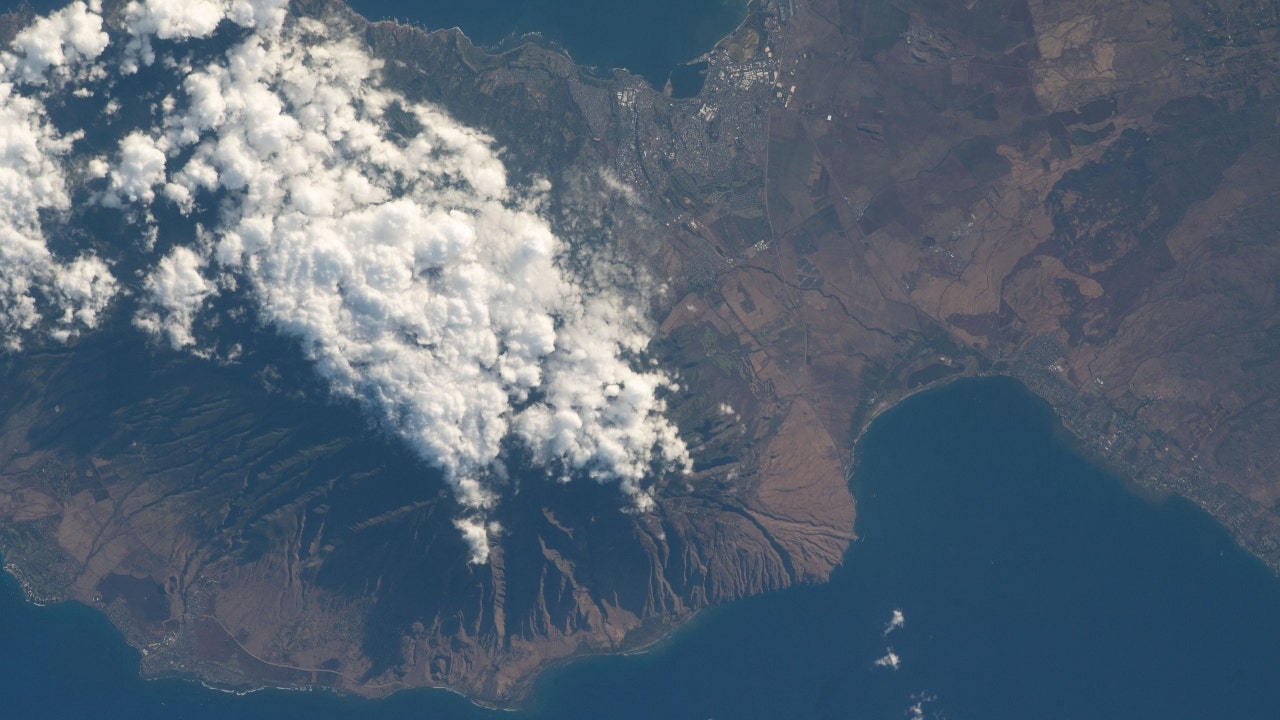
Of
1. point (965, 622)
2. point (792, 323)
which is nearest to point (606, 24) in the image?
point (792, 323)

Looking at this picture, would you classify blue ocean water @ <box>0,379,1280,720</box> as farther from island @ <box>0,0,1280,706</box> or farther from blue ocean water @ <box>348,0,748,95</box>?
blue ocean water @ <box>348,0,748,95</box>

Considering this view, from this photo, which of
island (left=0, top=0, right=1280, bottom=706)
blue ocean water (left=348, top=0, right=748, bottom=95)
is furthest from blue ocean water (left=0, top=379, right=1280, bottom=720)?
blue ocean water (left=348, top=0, right=748, bottom=95)

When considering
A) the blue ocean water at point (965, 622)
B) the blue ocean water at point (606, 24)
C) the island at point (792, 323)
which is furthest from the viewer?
the blue ocean water at point (965, 622)

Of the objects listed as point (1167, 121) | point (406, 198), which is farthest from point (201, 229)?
point (1167, 121)

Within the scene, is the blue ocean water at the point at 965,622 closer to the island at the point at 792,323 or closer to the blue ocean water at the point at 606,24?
the island at the point at 792,323

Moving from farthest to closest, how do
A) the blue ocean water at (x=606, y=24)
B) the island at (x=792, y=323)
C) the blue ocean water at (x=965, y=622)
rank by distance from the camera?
the blue ocean water at (x=965, y=622)
the blue ocean water at (x=606, y=24)
the island at (x=792, y=323)

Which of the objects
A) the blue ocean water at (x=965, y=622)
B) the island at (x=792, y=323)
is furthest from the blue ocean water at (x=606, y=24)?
the blue ocean water at (x=965, y=622)

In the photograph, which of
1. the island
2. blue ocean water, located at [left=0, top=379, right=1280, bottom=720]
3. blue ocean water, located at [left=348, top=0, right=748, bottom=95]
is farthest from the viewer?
blue ocean water, located at [left=0, top=379, right=1280, bottom=720]

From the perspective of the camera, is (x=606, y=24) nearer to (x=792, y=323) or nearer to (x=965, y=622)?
(x=792, y=323)

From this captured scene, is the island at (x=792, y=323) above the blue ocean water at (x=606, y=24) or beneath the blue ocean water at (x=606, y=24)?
beneath

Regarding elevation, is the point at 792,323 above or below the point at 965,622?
above
